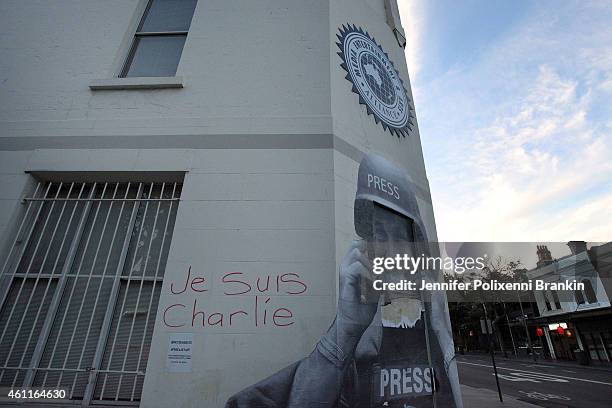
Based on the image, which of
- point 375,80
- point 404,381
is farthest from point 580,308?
point 404,381

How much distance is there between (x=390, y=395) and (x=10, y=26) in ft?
27.4

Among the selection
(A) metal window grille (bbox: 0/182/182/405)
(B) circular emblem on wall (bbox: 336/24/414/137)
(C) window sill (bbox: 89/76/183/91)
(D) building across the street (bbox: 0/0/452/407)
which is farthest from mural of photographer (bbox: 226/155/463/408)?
(C) window sill (bbox: 89/76/183/91)

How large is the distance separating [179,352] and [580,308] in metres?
30.6

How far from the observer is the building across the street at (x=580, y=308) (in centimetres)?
2133

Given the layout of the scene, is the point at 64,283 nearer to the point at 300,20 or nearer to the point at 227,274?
the point at 227,274

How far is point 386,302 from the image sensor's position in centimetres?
375

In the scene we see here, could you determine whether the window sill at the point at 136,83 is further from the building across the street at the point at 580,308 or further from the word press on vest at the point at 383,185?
the building across the street at the point at 580,308

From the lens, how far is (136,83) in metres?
4.75

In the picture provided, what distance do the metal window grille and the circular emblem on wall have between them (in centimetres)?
321

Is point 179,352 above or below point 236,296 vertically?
below

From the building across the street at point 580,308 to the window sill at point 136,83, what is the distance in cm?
2702

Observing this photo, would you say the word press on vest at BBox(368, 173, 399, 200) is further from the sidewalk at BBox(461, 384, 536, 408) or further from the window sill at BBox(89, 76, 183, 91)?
the sidewalk at BBox(461, 384, 536, 408)

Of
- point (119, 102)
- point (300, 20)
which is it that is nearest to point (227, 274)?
point (119, 102)

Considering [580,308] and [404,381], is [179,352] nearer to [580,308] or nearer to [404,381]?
[404,381]
